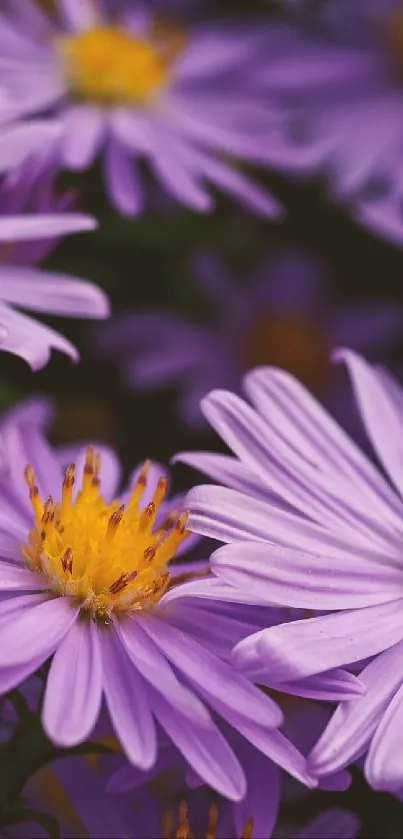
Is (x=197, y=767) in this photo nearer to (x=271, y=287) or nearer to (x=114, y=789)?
(x=114, y=789)

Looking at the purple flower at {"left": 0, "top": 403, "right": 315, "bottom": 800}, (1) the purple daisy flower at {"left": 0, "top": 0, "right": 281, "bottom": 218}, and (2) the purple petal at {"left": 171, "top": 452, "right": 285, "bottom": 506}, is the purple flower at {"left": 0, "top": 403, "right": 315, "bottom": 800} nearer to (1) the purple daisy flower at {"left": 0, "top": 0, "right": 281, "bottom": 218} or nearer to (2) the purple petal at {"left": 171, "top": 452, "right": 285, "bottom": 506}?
(2) the purple petal at {"left": 171, "top": 452, "right": 285, "bottom": 506}

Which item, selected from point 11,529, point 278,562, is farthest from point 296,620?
point 11,529

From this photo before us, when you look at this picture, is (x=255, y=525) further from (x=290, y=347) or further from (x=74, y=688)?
(x=290, y=347)

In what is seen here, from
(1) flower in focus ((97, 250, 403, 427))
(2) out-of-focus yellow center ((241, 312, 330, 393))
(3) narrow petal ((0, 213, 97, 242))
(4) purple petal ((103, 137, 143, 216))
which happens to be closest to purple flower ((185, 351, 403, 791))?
(3) narrow petal ((0, 213, 97, 242))

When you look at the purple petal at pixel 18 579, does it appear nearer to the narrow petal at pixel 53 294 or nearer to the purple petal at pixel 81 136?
the narrow petal at pixel 53 294

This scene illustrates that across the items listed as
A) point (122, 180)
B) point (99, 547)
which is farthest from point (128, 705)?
point (122, 180)

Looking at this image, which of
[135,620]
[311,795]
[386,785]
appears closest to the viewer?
[386,785]

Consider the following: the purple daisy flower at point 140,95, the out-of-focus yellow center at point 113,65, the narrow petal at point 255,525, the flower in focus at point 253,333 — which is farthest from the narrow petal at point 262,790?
the out-of-focus yellow center at point 113,65
